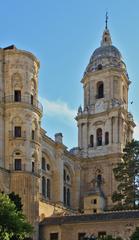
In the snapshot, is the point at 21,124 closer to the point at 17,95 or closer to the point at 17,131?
the point at 17,131

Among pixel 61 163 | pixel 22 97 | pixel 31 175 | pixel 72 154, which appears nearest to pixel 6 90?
pixel 22 97

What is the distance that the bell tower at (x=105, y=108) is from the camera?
8444 centimetres

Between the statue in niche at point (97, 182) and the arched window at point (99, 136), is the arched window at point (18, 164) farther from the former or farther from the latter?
the arched window at point (99, 136)

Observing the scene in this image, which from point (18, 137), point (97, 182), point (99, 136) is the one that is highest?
point (99, 136)

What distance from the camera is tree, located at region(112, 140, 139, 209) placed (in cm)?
6550

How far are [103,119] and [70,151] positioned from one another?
6265 mm

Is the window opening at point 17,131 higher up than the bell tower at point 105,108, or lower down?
lower down

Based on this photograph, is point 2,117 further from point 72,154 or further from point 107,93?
point 107,93

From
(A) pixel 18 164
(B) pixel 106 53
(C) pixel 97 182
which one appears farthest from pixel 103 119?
(A) pixel 18 164

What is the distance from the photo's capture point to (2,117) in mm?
63625

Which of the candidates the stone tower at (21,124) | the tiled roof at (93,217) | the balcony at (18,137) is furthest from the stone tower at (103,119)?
the balcony at (18,137)

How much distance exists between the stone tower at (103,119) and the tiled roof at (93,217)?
16.6 metres

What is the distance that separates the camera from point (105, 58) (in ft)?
291

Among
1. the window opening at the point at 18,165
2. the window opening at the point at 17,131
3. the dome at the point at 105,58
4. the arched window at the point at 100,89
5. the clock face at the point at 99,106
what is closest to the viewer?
the window opening at the point at 18,165
